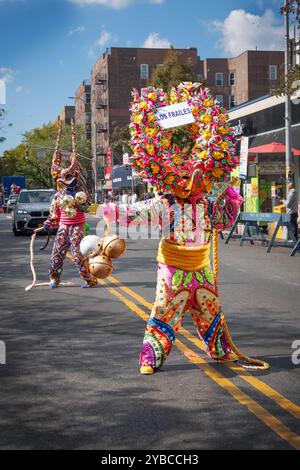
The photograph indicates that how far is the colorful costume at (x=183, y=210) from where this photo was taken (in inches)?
220

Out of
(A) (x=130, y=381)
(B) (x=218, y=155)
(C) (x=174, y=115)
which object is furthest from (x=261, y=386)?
(C) (x=174, y=115)

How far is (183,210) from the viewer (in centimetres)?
571

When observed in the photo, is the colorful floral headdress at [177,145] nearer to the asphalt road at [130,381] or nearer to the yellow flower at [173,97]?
the yellow flower at [173,97]

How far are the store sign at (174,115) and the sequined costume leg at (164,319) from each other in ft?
4.11

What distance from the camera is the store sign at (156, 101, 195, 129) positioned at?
571cm

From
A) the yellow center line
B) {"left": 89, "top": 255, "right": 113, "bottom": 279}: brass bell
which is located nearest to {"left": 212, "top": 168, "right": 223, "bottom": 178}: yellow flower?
{"left": 89, "top": 255, "right": 113, "bottom": 279}: brass bell

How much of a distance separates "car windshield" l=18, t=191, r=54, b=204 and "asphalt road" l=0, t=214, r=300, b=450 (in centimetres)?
1510

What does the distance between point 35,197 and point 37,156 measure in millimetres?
65246

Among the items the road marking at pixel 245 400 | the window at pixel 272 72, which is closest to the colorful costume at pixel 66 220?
the road marking at pixel 245 400

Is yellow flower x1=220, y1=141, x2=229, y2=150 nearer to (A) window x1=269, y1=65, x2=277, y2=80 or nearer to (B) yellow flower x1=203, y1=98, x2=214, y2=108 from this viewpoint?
(B) yellow flower x1=203, y1=98, x2=214, y2=108

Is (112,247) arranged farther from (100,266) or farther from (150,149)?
(150,149)

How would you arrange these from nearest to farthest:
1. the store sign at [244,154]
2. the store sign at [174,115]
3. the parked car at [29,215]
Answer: the store sign at [174,115]
the store sign at [244,154]
the parked car at [29,215]

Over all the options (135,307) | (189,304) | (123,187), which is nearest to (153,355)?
(189,304)

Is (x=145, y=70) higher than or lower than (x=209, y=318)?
higher
